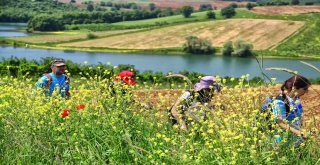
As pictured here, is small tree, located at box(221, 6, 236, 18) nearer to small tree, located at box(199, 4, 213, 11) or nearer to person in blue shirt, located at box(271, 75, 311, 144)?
small tree, located at box(199, 4, 213, 11)

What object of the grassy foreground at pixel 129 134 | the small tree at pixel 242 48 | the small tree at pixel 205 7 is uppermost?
the grassy foreground at pixel 129 134

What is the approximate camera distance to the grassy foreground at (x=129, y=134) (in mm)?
4941

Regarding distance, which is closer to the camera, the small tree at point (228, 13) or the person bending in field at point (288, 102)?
the person bending in field at point (288, 102)

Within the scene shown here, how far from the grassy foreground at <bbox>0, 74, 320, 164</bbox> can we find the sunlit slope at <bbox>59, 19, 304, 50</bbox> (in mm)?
73955

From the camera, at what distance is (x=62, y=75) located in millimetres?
8789

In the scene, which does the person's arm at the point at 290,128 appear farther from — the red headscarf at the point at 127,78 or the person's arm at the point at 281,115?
the red headscarf at the point at 127,78

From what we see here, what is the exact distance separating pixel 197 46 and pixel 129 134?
75496 millimetres

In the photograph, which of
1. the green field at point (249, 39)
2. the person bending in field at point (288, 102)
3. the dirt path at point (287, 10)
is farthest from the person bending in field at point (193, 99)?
the dirt path at point (287, 10)

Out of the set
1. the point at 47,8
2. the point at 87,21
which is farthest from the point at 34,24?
the point at 47,8

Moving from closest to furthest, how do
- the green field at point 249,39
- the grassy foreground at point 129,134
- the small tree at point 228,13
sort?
1. the grassy foreground at point 129,134
2. the green field at point 249,39
3. the small tree at point 228,13

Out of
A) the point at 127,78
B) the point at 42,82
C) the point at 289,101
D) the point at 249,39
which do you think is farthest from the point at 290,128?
the point at 249,39

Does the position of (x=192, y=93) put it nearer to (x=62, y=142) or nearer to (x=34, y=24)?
(x=62, y=142)

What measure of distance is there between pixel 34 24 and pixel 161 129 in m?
120

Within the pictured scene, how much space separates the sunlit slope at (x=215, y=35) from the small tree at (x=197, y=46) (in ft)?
8.41
